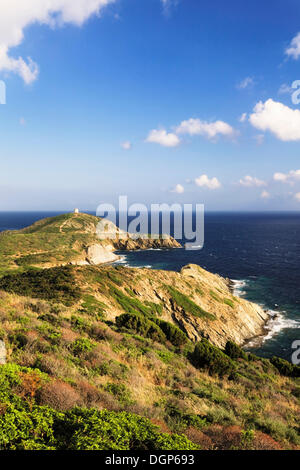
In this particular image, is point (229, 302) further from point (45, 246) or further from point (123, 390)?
point (45, 246)

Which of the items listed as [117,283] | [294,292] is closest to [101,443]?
[117,283]

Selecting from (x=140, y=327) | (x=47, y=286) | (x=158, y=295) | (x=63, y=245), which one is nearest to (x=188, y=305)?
(x=158, y=295)

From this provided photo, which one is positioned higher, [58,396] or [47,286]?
[58,396]

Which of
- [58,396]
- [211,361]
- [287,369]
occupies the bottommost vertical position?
[287,369]

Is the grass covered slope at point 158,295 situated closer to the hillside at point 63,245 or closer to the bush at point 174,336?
the bush at point 174,336

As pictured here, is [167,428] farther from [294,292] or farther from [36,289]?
[294,292]

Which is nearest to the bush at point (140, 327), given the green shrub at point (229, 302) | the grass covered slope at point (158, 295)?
the grass covered slope at point (158, 295)
